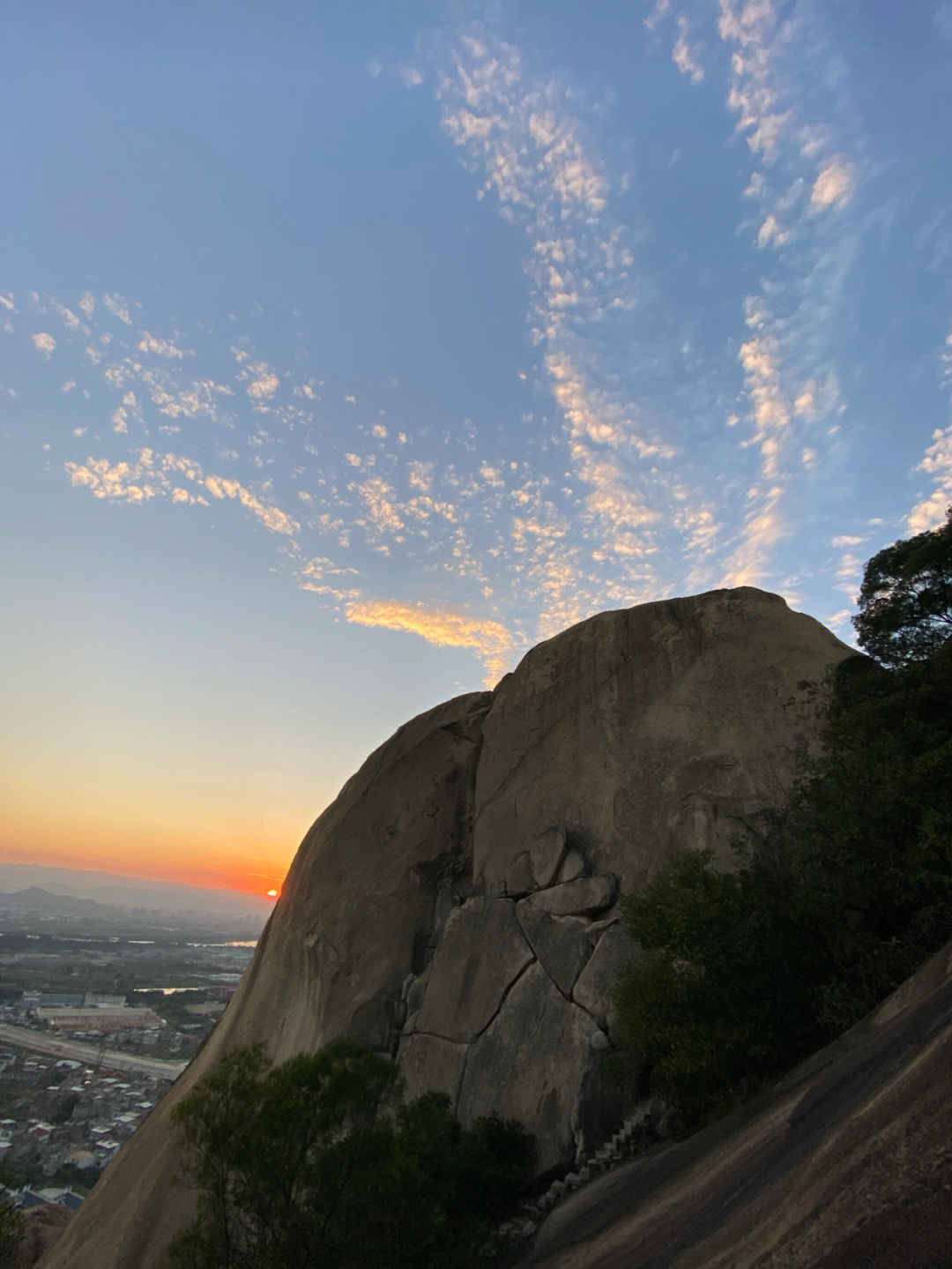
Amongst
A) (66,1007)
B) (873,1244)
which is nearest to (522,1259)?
(873,1244)

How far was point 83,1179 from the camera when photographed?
40.5 meters

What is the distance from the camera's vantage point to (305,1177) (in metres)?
10.5

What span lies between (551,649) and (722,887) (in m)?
13.2

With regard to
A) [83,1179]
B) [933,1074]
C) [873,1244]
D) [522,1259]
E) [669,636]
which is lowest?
[83,1179]

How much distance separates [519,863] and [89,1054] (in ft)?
235

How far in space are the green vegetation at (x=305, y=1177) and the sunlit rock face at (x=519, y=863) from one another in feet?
25.1

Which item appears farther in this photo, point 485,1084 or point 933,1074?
point 485,1084

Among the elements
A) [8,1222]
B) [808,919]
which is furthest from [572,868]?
[8,1222]

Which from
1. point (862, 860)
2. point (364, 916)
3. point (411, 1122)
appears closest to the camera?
point (411, 1122)

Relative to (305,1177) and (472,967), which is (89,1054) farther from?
(305,1177)

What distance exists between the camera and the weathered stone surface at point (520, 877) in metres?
22.8

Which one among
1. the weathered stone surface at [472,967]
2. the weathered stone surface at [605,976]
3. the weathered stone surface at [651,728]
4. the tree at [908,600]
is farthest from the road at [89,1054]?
the tree at [908,600]

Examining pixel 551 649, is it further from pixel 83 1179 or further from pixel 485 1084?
pixel 83 1179

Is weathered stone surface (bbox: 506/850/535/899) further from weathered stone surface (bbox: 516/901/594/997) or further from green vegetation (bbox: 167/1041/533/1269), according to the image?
green vegetation (bbox: 167/1041/533/1269)
